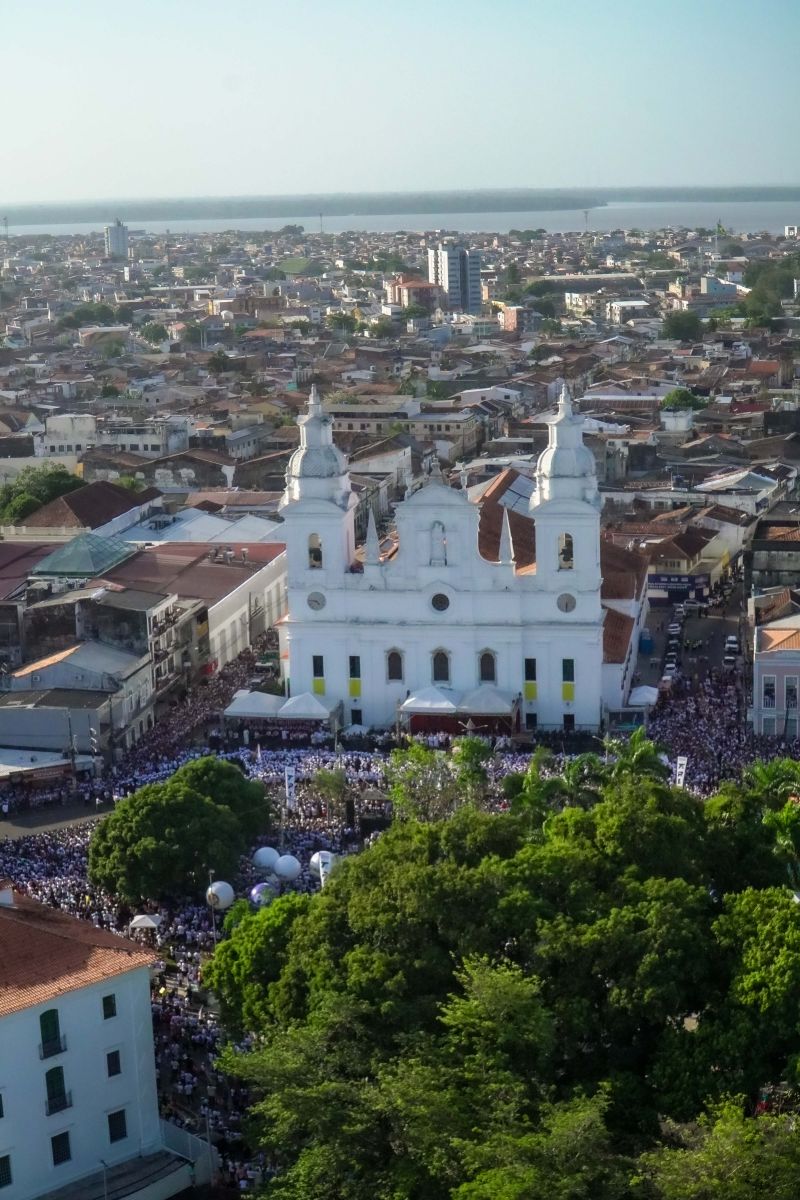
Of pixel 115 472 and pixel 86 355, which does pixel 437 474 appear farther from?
pixel 86 355

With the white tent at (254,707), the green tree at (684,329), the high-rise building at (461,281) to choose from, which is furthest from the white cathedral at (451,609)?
the high-rise building at (461,281)

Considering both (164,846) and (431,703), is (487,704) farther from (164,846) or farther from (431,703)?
(164,846)

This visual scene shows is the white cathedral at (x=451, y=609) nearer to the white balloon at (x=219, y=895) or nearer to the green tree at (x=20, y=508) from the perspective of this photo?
the white balloon at (x=219, y=895)

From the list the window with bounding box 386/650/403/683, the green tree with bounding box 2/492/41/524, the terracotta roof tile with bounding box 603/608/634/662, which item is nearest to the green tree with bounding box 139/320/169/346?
the green tree with bounding box 2/492/41/524

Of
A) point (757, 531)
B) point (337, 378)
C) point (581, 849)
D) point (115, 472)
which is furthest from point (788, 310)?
point (581, 849)

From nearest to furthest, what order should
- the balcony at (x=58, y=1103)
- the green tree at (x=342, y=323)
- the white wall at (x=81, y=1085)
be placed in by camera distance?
the white wall at (x=81, y=1085) → the balcony at (x=58, y=1103) → the green tree at (x=342, y=323)

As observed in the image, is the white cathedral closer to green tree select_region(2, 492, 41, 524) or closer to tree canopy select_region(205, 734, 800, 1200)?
tree canopy select_region(205, 734, 800, 1200)
